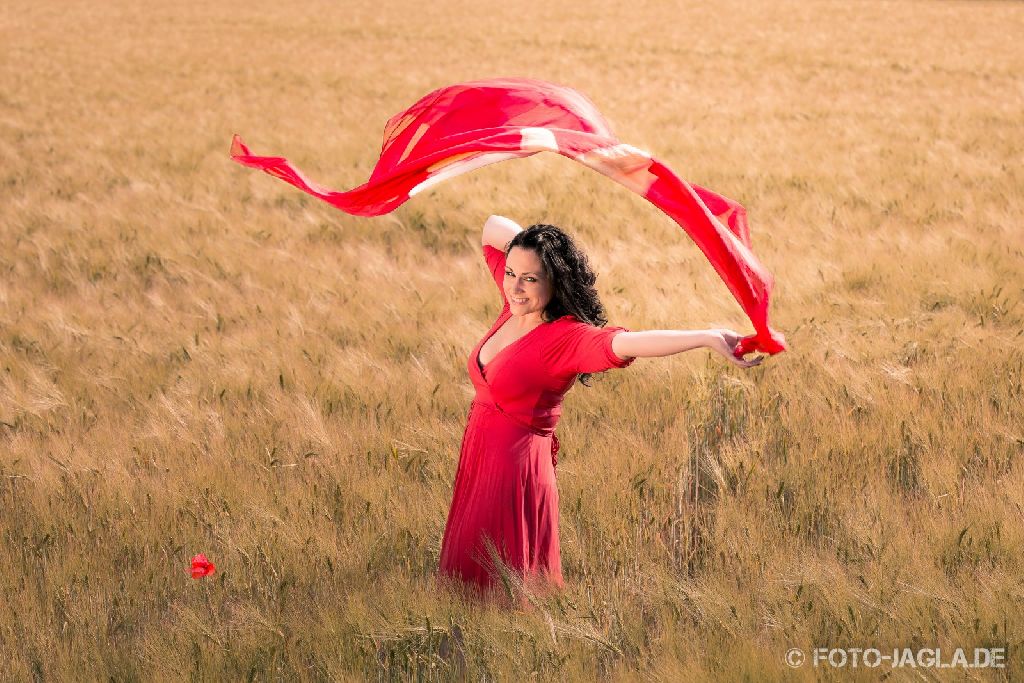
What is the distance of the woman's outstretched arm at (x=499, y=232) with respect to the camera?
2592 millimetres

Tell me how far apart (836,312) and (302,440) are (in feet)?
7.78

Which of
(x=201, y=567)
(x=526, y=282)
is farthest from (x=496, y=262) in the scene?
(x=201, y=567)

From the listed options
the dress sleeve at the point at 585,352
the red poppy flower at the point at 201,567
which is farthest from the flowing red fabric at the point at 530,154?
the red poppy flower at the point at 201,567

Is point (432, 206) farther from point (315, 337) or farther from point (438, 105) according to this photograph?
point (438, 105)

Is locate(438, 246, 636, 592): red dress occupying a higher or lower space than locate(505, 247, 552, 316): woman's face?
lower

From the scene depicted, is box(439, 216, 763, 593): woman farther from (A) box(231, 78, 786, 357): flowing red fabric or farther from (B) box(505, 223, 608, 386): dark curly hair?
(A) box(231, 78, 786, 357): flowing red fabric

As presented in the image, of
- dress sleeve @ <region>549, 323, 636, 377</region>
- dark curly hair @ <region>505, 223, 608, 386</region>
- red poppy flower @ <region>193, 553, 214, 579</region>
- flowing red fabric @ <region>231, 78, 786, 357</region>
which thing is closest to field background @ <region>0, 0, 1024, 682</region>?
red poppy flower @ <region>193, 553, 214, 579</region>

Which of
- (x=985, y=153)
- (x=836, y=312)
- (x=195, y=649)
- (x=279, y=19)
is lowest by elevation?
(x=195, y=649)

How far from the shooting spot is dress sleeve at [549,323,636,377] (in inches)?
81.5

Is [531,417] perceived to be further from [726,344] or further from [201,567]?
[201,567]

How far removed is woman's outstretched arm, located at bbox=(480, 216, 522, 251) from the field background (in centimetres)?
75

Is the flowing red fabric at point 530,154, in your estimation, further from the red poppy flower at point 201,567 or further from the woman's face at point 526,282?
the red poppy flower at point 201,567

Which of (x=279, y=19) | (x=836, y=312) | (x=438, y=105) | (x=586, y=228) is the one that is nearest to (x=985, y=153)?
(x=586, y=228)

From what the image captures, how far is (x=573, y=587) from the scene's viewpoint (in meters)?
2.45
